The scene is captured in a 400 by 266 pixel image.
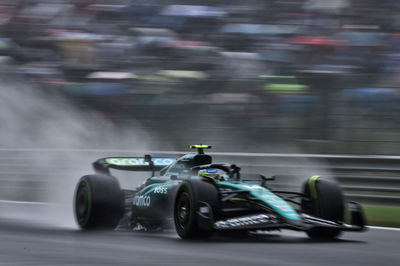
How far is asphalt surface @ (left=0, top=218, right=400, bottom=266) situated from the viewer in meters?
5.41

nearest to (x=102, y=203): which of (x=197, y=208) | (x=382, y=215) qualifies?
(x=197, y=208)

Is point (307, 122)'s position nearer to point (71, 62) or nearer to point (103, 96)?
point (103, 96)

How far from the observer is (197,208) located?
6590 mm

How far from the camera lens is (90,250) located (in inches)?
241

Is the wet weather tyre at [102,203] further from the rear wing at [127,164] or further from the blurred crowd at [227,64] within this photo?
the blurred crowd at [227,64]

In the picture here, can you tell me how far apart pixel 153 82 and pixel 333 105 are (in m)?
4.17

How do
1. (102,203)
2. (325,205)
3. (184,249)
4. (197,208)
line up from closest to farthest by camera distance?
(184,249), (197,208), (325,205), (102,203)

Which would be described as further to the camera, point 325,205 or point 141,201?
point 141,201

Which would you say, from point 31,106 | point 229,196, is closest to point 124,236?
point 229,196

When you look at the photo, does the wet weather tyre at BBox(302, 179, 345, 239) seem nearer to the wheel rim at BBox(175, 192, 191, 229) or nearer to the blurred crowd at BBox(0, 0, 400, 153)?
the wheel rim at BBox(175, 192, 191, 229)

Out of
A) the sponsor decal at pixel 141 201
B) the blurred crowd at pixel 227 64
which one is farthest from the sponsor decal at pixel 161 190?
the blurred crowd at pixel 227 64

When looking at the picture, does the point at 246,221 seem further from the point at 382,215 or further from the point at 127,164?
the point at 382,215

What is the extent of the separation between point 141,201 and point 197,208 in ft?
4.79

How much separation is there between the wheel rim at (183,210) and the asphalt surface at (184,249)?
0.18 metres
